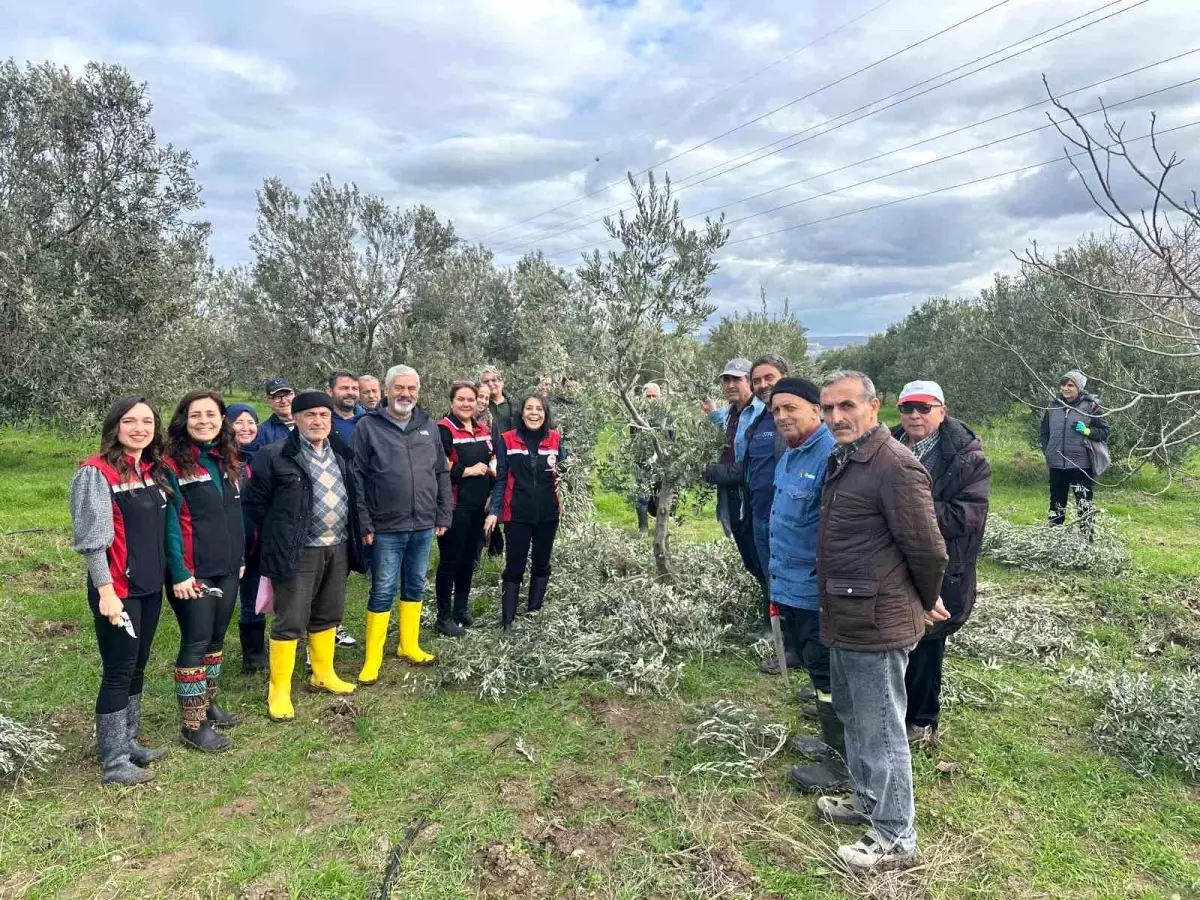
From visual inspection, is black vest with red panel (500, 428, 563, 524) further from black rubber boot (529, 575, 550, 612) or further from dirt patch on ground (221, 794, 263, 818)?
dirt patch on ground (221, 794, 263, 818)

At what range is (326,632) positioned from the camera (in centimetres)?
495

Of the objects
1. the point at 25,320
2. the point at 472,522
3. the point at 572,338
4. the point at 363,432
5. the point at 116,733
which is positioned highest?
the point at 25,320

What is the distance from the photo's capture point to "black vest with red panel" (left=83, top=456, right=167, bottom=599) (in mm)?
3609

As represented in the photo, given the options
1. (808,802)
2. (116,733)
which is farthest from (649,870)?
(116,733)

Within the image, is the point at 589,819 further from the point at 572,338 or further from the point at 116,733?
the point at 572,338

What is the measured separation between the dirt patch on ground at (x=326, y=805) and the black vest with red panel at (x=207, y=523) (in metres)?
1.41

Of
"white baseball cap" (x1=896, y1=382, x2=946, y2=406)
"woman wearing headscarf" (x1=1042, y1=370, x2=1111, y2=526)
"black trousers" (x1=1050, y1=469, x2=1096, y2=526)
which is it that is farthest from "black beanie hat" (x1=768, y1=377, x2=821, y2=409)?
"black trousers" (x1=1050, y1=469, x2=1096, y2=526)

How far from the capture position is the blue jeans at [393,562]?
5.23 meters

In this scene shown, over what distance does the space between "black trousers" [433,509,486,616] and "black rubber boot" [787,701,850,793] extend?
10.9 feet

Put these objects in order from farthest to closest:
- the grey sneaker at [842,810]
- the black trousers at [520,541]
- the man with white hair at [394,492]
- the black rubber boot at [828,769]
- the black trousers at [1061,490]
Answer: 1. the black trousers at [1061,490]
2. the black trousers at [520,541]
3. the man with white hair at [394,492]
4. the black rubber boot at [828,769]
5. the grey sneaker at [842,810]

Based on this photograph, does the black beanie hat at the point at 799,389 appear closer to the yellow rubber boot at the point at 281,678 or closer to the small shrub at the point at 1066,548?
the yellow rubber boot at the point at 281,678

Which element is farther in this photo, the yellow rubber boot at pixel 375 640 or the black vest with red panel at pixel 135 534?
the yellow rubber boot at pixel 375 640

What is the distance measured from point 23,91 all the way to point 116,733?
44.2 feet

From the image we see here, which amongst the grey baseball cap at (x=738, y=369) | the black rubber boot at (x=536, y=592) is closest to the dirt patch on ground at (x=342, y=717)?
the black rubber boot at (x=536, y=592)
